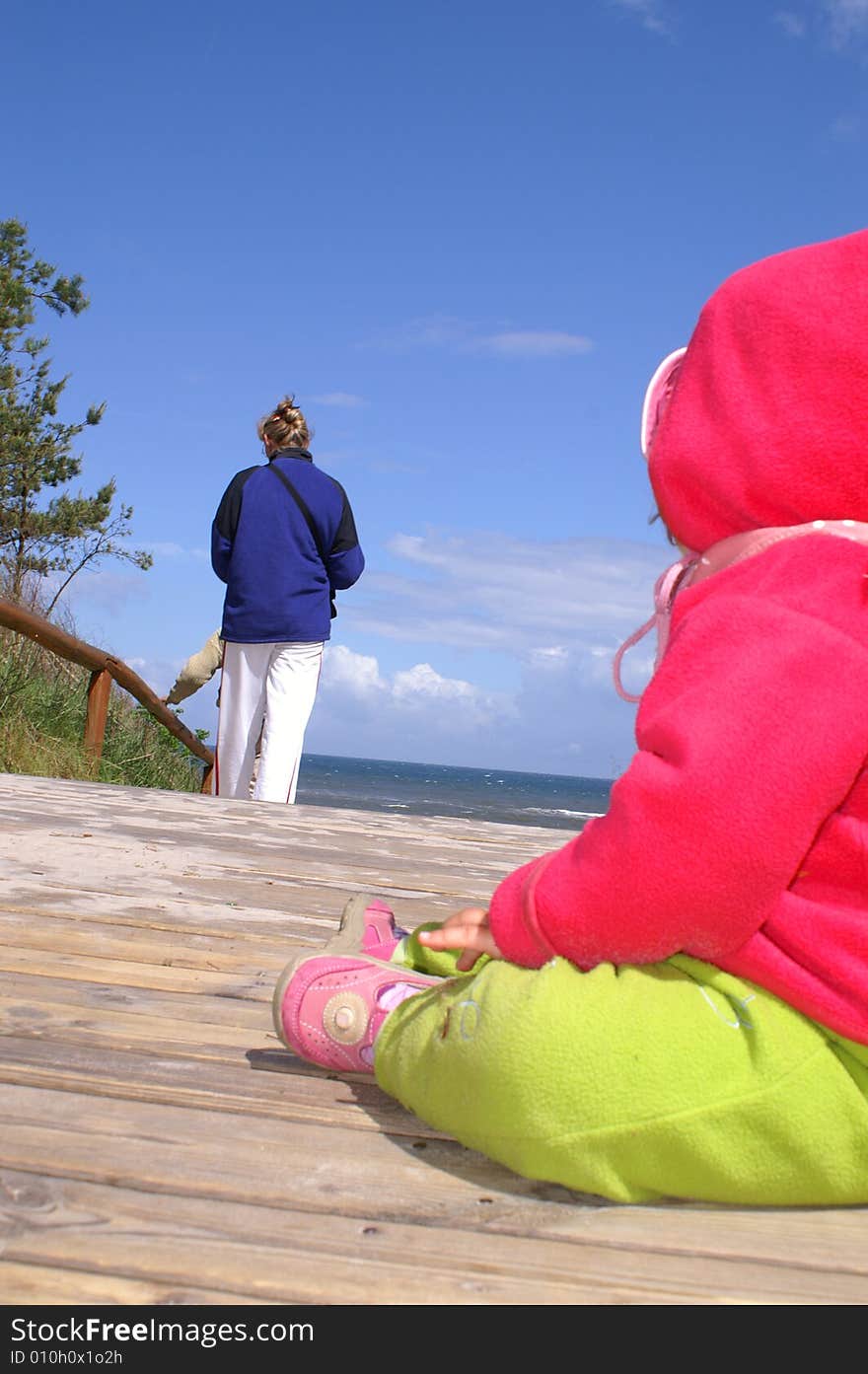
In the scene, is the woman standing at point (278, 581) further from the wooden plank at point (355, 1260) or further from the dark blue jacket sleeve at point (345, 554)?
the wooden plank at point (355, 1260)

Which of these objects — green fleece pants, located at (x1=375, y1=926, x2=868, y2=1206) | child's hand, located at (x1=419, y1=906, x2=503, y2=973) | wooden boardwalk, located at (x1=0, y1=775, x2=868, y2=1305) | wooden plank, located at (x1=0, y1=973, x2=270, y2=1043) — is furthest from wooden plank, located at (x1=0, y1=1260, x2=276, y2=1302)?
wooden plank, located at (x1=0, y1=973, x2=270, y2=1043)

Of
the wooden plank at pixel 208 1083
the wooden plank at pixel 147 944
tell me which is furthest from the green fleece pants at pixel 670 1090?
the wooden plank at pixel 147 944

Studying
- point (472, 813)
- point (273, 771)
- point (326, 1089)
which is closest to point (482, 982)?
point (326, 1089)

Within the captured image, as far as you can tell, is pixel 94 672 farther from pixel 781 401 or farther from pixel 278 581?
pixel 781 401

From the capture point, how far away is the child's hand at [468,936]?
1395mm

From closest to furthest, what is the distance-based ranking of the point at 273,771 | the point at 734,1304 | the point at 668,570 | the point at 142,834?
the point at 734,1304
the point at 668,570
the point at 142,834
the point at 273,771

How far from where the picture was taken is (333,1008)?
1551 millimetres

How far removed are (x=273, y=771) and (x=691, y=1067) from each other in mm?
3846

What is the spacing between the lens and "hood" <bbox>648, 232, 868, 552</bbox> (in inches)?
49.1

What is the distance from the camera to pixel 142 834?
12.1 feet

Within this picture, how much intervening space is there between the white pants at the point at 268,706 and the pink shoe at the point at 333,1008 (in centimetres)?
324

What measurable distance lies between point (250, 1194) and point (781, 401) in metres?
0.99

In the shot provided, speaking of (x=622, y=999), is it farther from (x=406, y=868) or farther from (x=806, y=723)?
(x=406, y=868)

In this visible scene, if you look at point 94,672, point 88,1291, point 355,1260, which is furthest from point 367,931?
point 94,672
